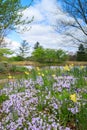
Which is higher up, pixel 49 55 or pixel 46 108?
pixel 49 55

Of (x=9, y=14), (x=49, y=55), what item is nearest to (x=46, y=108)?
(x=9, y=14)

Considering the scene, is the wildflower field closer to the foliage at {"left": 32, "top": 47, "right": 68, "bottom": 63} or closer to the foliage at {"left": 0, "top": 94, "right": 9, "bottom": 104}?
the foliage at {"left": 0, "top": 94, "right": 9, "bottom": 104}

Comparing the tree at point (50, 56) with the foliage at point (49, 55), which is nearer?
the tree at point (50, 56)

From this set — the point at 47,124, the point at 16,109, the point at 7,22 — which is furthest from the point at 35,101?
the point at 7,22

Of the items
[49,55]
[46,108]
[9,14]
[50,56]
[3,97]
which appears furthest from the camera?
[49,55]

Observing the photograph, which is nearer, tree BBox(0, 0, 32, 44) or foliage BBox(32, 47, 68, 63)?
tree BBox(0, 0, 32, 44)

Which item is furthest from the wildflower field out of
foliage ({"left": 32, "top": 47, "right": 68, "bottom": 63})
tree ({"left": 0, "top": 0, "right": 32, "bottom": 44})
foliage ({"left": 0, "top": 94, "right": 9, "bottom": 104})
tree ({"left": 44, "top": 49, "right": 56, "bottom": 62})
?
foliage ({"left": 32, "top": 47, "right": 68, "bottom": 63})

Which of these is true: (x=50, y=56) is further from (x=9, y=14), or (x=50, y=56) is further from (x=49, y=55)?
(x=9, y=14)

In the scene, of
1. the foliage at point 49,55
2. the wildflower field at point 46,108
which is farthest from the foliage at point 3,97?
the foliage at point 49,55

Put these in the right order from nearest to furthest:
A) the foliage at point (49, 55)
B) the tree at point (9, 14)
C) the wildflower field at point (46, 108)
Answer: the wildflower field at point (46, 108), the tree at point (9, 14), the foliage at point (49, 55)

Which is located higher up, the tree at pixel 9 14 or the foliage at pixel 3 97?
the tree at pixel 9 14

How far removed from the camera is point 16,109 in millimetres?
5305

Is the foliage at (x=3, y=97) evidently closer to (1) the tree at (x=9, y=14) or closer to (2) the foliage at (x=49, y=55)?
(1) the tree at (x=9, y=14)

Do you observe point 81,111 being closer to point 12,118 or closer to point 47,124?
point 47,124
